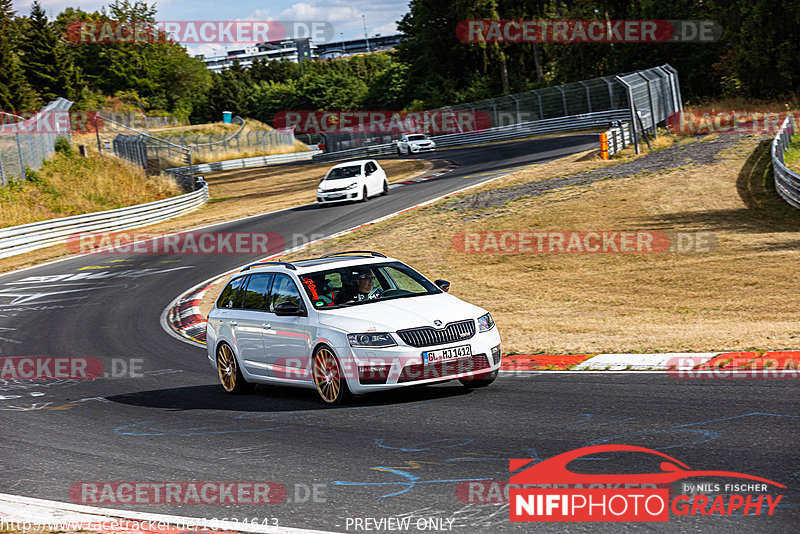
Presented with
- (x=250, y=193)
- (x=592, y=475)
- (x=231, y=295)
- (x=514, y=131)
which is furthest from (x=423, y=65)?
(x=592, y=475)

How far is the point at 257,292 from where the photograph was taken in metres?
11.2

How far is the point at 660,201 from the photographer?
27016 mm

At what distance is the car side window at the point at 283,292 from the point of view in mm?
10273

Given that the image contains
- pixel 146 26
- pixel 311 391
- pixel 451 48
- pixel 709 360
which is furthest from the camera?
pixel 146 26

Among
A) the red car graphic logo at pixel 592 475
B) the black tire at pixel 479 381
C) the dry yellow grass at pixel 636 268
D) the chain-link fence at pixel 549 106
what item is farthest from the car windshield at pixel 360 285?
the chain-link fence at pixel 549 106

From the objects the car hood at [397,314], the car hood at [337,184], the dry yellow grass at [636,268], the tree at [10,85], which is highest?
the tree at [10,85]

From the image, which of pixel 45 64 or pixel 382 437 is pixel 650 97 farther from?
pixel 45 64

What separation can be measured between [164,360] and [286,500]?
8.70 meters

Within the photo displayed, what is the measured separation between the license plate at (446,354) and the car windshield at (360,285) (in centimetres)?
121

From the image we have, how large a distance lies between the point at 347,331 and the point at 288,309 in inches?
39.3

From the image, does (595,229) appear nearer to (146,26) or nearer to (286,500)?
(286,500)

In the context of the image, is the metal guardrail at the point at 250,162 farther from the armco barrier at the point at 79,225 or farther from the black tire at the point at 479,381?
the black tire at the point at 479,381

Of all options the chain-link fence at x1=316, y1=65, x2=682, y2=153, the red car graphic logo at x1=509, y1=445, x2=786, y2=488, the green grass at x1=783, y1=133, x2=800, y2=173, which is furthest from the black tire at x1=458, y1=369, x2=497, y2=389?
the chain-link fence at x1=316, y1=65, x2=682, y2=153

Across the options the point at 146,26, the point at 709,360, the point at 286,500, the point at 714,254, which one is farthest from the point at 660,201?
the point at 146,26
